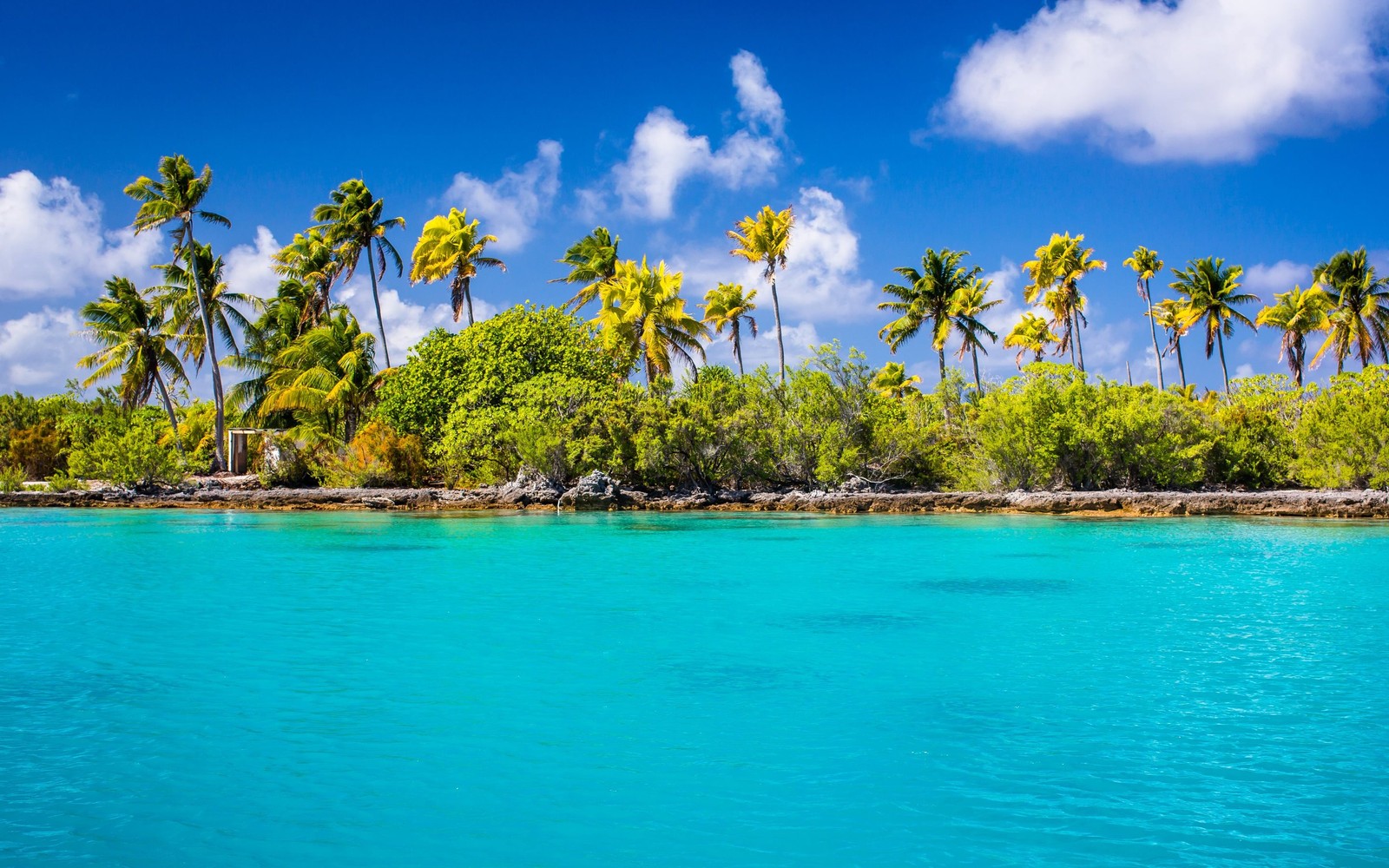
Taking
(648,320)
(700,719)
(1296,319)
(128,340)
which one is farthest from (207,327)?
(1296,319)

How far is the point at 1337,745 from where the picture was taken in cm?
589

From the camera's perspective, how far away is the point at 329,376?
38.3 meters

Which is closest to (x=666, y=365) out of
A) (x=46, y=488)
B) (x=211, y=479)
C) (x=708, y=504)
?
(x=708, y=504)

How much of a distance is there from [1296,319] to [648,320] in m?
31.7

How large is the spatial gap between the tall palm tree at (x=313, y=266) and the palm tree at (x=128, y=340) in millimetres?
5905

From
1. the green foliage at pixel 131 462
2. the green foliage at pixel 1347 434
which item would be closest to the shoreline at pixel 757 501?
the green foliage at pixel 131 462

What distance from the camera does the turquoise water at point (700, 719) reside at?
4637mm

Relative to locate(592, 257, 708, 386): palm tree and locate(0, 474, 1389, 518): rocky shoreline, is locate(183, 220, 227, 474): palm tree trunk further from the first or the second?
locate(592, 257, 708, 386): palm tree

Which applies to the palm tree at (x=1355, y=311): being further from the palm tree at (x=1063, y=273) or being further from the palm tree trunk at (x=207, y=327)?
the palm tree trunk at (x=207, y=327)

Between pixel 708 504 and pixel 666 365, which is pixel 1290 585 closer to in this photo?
pixel 708 504

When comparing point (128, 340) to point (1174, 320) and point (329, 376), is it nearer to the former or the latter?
point (329, 376)

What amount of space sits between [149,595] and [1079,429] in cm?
Answer: 2442

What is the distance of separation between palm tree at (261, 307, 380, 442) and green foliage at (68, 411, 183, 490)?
4.64 meters

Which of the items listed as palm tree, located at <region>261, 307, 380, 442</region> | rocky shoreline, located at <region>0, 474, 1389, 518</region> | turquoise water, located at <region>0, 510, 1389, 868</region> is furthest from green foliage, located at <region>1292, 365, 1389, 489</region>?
palm tree, located at <region>261, 307, 380, 442</region>
